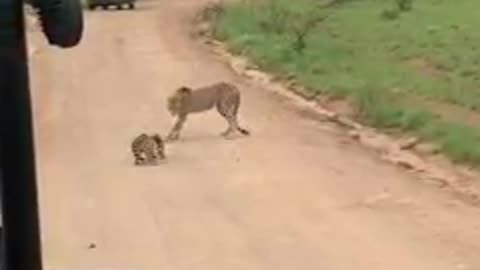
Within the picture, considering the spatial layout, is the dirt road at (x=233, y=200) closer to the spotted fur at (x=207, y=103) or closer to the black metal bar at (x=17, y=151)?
the spotted fur at (x=207, y=103)

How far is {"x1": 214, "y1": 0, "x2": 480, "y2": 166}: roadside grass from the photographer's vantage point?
38.8 feet

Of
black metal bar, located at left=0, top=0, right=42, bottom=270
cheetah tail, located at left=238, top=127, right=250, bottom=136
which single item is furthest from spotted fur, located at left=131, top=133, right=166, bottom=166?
black metal bar, located at left=0, top=0, right=42, bottom=270

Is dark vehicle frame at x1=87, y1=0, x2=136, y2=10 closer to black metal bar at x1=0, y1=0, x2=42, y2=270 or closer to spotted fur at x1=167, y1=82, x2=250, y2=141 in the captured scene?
spotted fur at x1=167, y1=82, x2=250, y2=141

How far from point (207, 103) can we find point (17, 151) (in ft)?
36.5

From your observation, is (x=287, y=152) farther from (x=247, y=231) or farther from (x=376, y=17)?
(x=376, y=17)

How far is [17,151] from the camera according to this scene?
1645 millimetres

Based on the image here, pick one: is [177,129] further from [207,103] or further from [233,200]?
[233,200]

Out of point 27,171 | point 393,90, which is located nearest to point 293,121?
point 393,90

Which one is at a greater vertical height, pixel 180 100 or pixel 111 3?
pixel 180 100

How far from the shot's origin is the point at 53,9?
1.60 m

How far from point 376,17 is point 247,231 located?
1249cm

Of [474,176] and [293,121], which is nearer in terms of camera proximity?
[474,176]

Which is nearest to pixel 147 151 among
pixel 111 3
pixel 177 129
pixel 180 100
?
pixel 177 129

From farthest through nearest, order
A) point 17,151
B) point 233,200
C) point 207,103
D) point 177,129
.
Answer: point 207,103
point 177,129
point 233,200
point 17,151
